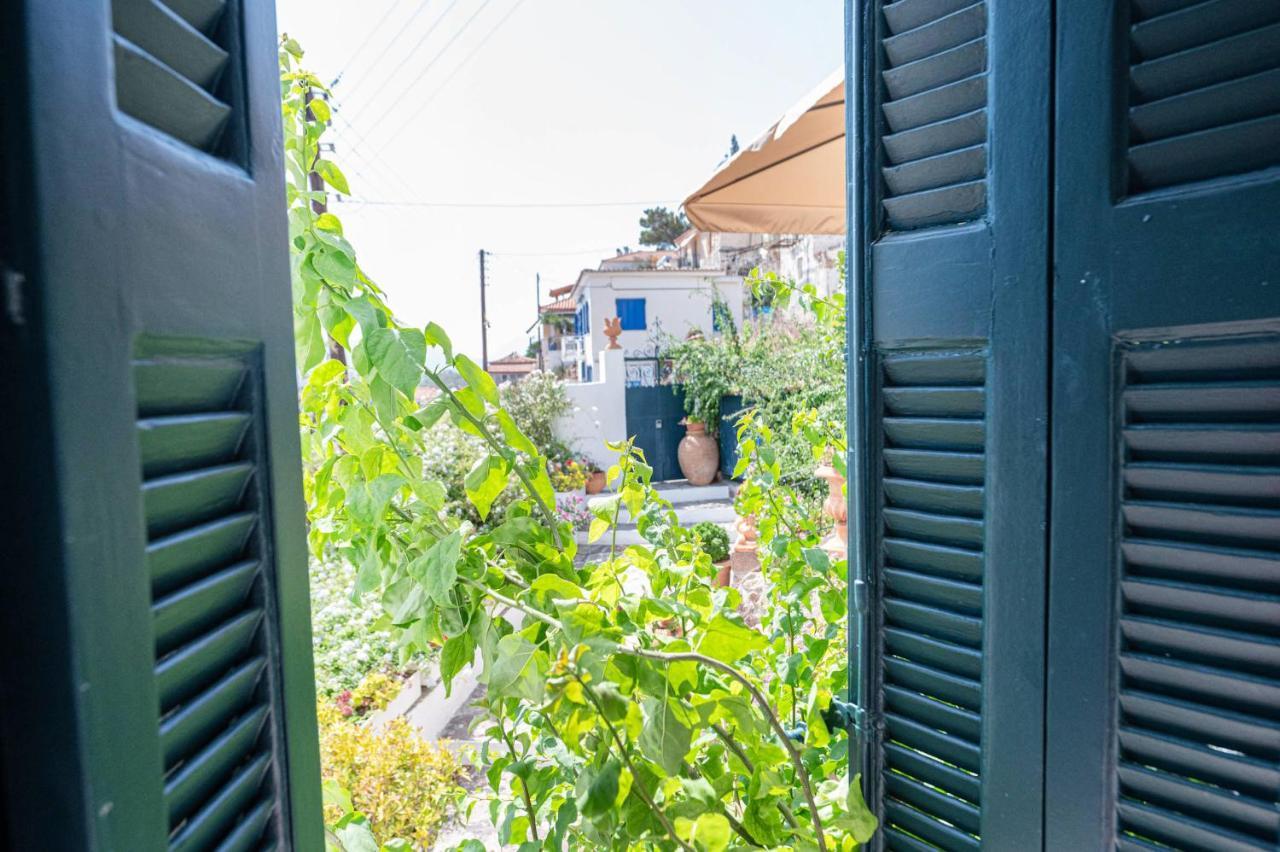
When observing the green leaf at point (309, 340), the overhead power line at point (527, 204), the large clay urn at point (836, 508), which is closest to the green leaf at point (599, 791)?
the green leaf at point (309, 340)

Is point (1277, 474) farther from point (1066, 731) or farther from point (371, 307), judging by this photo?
point (371, 307)

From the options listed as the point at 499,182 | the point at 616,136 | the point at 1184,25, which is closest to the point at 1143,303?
the point at 1184,25

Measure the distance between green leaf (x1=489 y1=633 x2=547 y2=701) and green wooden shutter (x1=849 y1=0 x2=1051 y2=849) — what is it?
0.45 m

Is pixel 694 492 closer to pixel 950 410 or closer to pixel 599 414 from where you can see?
pixel 599 414

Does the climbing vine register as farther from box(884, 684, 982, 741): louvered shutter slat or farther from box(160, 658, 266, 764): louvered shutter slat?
box(160, 658, 266, 764): louvered shutter slat

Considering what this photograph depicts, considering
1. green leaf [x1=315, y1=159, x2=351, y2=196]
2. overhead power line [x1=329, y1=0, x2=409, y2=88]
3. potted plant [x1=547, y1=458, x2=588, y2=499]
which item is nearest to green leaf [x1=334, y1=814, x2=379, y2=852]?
green leaf [x1=315, y1=159, x2=351, y2=196]

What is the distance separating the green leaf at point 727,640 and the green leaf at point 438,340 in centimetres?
42

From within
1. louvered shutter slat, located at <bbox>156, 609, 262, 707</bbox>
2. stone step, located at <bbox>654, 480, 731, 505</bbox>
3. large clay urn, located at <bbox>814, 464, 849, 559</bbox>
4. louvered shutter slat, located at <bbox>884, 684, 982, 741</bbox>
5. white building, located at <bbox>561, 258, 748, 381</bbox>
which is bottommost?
stone step, located at <bbox>654, 480, 731, 505</bbox>

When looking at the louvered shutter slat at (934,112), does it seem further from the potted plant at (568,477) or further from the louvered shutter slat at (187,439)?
the potted plant at (568,477)

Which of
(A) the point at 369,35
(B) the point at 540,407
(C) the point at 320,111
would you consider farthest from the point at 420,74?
(C) the point at 320,111

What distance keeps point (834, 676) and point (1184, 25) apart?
3.03 feet

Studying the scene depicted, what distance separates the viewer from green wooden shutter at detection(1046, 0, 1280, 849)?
0.64 m

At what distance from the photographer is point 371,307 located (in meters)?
0.80

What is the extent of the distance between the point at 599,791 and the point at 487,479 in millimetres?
371
